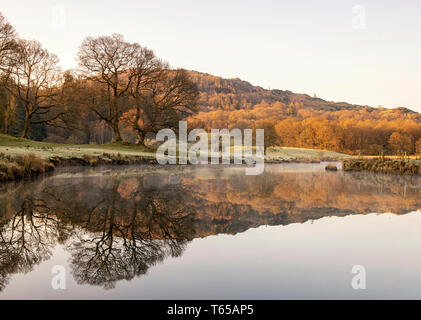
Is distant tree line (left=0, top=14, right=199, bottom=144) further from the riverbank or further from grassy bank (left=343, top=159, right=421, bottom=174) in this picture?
grassy bank (left=343, top=159, right=421, bottom=174)

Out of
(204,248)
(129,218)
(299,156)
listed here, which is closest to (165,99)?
(299,156)

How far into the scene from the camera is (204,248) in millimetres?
4461

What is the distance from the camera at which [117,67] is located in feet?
115

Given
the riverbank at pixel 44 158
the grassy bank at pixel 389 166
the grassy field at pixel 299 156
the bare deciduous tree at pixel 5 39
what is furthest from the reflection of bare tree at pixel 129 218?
the grassy field at pixel 299 156

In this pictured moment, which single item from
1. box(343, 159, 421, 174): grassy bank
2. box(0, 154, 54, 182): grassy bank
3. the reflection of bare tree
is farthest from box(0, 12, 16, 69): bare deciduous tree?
box(343, 159, 421, 174): grassy bank

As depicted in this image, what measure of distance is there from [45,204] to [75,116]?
3324 centimetres

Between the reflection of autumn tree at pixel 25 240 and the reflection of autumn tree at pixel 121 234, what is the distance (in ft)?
1.08

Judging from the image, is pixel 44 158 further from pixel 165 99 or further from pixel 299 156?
pixel 299 156

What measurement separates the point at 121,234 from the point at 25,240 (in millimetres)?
1283

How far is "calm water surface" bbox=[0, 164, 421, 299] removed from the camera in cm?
310

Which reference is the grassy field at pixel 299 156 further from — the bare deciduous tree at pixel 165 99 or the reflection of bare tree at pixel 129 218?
the reflection of bare tree at pixel 129 218

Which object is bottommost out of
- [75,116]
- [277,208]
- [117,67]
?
[277,208]
